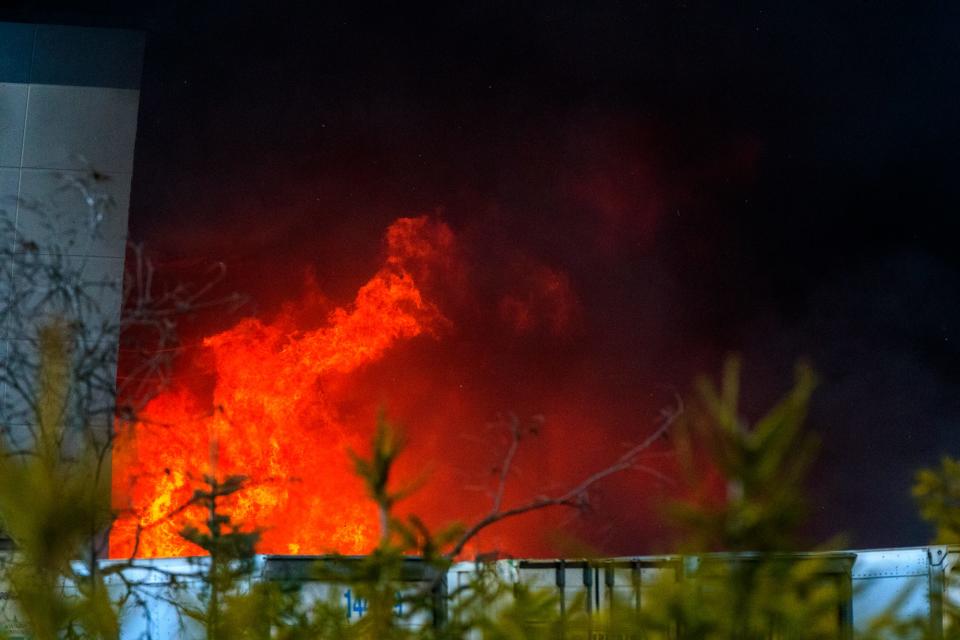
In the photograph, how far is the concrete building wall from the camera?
35.3ft

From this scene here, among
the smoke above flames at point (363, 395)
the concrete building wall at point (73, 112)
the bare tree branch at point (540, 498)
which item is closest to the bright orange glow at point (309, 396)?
the smoke above flames at point (363, 395)

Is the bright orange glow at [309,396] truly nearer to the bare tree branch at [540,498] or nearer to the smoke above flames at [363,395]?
the smoke above flames at [363,395]

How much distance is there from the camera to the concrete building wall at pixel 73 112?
35.3ft

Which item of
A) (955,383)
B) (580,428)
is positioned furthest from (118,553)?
(955,383)

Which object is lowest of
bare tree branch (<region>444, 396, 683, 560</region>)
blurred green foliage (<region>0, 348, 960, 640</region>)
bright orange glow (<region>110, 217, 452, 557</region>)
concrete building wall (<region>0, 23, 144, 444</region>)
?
blurred green foliage (<region>0, 348, 960, 640</region>)

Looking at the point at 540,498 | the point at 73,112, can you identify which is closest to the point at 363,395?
the point at 73,112

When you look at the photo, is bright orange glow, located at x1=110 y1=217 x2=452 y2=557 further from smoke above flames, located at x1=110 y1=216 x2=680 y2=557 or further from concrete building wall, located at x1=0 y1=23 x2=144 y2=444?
concrete building wall, located at x1=0 y1=23 x2=144 y2=444

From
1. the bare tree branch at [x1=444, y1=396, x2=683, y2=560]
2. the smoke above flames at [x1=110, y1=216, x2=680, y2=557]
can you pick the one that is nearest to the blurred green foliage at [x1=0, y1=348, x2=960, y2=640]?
the bare tree branch at [x1=444, y1=396, x2=683, y2=560]

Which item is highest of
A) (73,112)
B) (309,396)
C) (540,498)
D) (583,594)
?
(73,112)

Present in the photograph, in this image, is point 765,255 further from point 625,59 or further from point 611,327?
point 625,59

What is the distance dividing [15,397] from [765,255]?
8.73 m

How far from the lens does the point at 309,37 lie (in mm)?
12320

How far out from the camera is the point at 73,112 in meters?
10.9

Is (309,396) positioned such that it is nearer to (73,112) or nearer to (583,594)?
(73,112)
